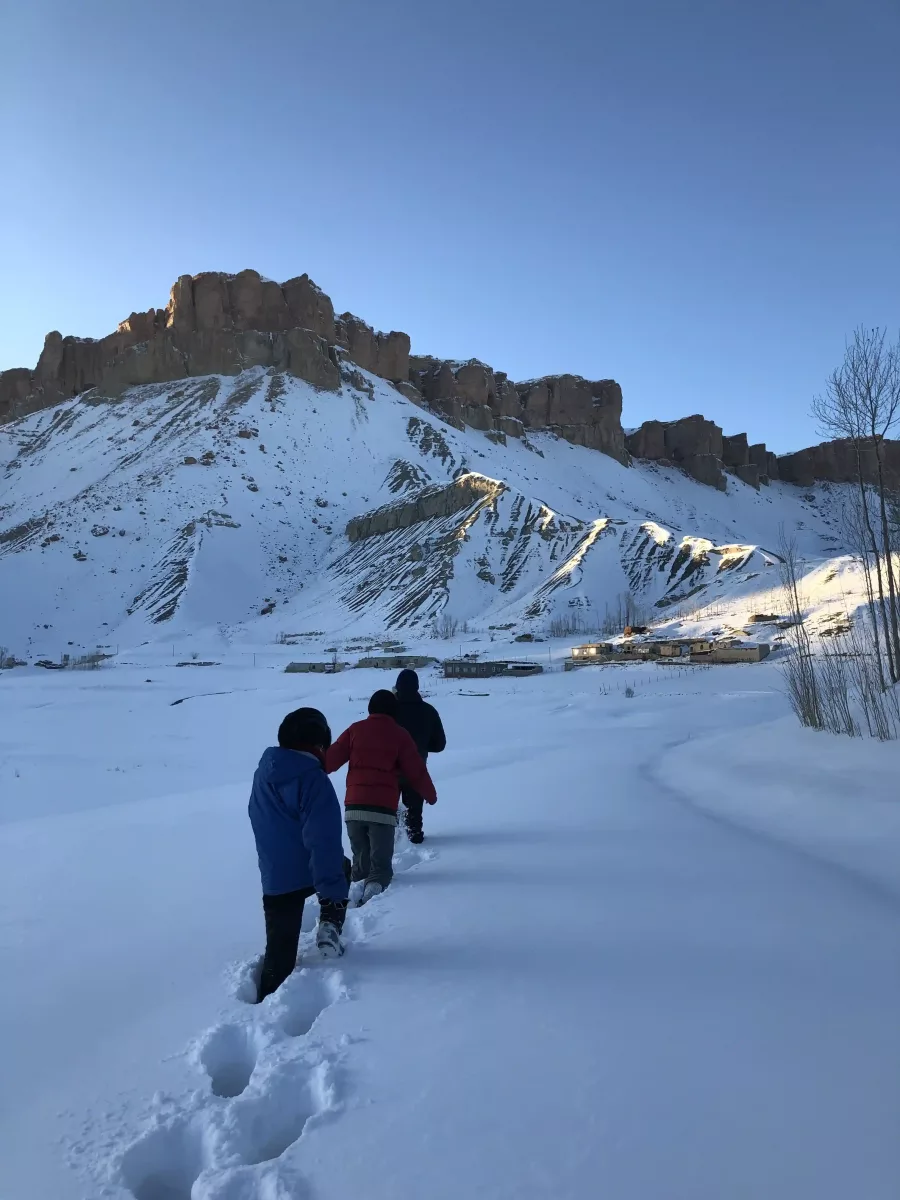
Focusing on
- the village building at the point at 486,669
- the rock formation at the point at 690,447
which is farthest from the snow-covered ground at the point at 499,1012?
the rock formation at the point at 690,447

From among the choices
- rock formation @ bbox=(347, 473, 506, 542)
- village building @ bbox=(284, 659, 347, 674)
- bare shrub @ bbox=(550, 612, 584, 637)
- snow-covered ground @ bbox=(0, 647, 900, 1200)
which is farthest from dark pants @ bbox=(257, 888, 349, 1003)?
rock formation @ bbox=(347, 473, 506, 542)

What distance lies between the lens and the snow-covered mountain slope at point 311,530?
37.4 m

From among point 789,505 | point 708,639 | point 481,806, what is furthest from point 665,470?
point 481,806

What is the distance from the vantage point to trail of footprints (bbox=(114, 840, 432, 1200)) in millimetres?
1849

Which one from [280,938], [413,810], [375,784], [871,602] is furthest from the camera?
[871,602]

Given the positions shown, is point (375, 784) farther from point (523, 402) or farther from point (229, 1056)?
point (523, 402)

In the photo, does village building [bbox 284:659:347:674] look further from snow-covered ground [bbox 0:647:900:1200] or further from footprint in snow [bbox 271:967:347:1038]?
footprint in snow [bbox 271:967:347:1038]

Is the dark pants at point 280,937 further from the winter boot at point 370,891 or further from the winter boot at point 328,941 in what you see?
the winter boot at point 370,891

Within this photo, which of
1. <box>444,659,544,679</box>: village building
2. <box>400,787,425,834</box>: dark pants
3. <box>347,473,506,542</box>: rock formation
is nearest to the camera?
<box>400,787,425,834</box>: dark pants

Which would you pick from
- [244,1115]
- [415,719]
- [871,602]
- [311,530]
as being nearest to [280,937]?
[244,1115]

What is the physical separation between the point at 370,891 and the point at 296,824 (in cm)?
123

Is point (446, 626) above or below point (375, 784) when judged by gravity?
above

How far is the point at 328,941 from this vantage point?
3193 millimetres

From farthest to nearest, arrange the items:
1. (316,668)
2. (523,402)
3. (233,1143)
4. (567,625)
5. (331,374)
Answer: (523,402) < (331,374) < (567,625) < (316,668) < (233,1143)
